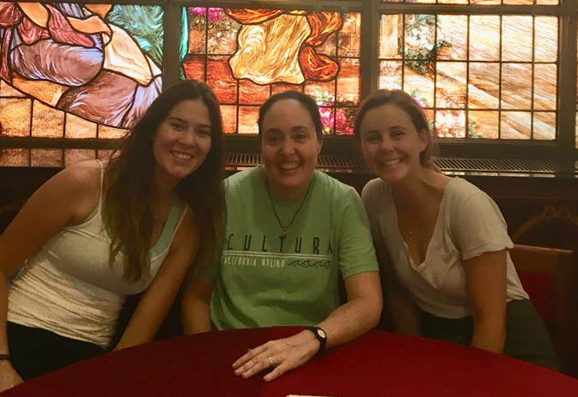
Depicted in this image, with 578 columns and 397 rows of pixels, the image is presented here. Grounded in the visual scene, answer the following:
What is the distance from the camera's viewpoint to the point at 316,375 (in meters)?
1.03

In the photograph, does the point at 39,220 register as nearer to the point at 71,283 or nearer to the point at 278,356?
the point at 71,283

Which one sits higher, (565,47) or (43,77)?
(565,47)

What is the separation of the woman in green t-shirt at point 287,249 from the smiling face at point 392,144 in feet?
0.50

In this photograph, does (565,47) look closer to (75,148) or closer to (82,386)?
(75,148)

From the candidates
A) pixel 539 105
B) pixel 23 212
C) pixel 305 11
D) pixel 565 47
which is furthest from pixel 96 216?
pixel 565 47

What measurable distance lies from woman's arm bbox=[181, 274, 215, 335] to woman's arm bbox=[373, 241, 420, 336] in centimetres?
63

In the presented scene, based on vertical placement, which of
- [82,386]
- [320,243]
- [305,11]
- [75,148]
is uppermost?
[305,11]

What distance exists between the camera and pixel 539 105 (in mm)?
3244

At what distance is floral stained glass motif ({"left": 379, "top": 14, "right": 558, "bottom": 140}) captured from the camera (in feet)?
10.6

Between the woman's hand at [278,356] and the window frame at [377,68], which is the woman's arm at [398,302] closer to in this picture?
the woman's hand at [278,356]

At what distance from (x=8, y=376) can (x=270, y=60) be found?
250cm

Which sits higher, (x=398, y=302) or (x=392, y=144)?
(x=392, y=144)

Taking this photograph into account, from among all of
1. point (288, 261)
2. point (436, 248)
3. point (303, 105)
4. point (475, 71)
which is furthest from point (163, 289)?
point (475, 71)

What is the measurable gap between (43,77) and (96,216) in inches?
85.0
